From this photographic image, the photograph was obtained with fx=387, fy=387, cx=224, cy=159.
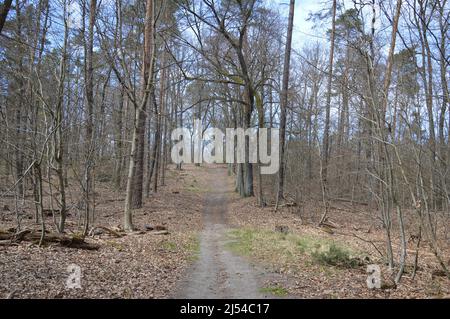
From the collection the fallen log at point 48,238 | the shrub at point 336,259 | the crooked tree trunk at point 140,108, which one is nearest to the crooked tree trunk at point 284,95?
the crooked tree trunk at point 140,108

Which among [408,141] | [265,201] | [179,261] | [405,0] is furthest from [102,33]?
[265,201]

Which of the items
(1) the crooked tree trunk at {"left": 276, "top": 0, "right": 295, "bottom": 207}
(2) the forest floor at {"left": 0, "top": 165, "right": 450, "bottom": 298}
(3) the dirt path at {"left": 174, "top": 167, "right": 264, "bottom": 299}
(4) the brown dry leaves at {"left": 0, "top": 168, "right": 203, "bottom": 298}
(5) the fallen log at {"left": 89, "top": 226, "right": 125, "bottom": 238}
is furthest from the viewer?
(1) the crooked tree trunk at {"left": 276, "top": 0, "right": 295, "bottom": 207}

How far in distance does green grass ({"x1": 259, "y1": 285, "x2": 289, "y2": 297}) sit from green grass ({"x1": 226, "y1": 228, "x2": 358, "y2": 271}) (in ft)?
5.05

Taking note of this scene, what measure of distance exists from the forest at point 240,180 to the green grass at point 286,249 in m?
0.06

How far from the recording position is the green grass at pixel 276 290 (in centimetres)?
639

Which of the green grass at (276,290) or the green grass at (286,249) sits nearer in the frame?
the green grass at (276,290)

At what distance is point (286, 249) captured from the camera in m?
10.4

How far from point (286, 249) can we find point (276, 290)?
3.87 m

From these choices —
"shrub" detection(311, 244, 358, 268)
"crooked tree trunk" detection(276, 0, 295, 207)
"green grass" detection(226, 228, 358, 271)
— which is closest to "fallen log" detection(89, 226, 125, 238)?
"green grass" detection(226, 228, 358, 271)

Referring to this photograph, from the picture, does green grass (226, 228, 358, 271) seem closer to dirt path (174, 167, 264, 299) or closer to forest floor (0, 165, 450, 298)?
forest floor (0, 165, 450, 298)

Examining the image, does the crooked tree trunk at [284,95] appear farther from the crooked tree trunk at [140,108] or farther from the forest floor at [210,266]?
the crooked tree trunk at [140,108]

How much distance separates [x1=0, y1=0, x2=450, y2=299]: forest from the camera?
7125mm

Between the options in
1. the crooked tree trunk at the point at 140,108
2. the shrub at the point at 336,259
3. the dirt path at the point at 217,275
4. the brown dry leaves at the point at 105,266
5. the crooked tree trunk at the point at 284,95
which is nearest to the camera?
the brown dry leaves at the point at 105,266
